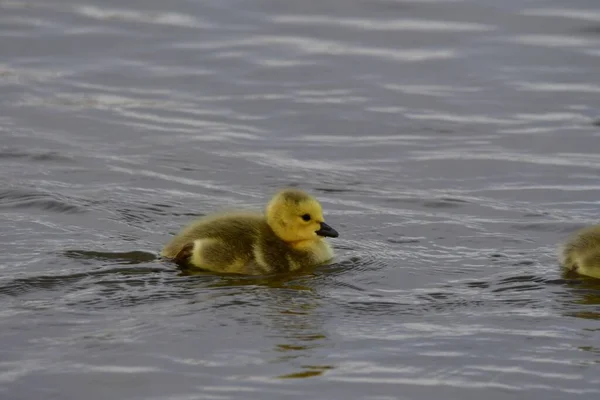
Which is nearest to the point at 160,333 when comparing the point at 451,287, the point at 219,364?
the point at 219,364

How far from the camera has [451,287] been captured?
6938 mm

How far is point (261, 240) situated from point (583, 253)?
1776 millimetres

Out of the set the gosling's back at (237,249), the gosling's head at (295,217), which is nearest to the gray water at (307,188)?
the gosling's back at (237,249)

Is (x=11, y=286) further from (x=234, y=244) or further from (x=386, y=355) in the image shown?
(x=386, y=355)

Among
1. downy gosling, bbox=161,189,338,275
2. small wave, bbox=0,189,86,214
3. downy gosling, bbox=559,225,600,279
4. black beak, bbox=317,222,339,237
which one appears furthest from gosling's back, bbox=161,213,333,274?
downy gosling, bbox=559,225,600,279

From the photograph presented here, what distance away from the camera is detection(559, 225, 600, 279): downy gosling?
23.6 feet

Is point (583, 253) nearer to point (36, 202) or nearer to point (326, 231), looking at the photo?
point (326, 231)

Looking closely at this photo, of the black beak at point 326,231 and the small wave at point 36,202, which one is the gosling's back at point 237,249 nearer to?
the black beak at point 326,231

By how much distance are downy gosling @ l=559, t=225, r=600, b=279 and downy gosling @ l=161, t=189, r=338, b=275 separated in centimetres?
129

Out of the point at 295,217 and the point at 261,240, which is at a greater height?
the point at 295,217

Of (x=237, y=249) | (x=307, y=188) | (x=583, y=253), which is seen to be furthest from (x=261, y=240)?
→ (x=307, y=188)

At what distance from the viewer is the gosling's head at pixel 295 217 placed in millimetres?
7508

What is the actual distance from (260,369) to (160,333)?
0.63 m

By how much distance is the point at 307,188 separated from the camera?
9312mm
